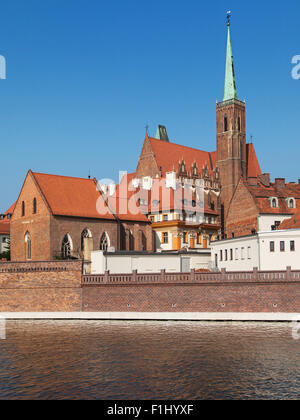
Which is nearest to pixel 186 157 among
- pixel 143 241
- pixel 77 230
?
pixel 143 241

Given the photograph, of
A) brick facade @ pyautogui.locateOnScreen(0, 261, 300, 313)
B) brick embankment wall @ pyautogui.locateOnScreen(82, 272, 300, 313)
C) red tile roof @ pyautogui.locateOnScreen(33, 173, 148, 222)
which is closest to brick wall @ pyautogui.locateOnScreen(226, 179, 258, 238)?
red tile roof @ pyautogui.locateOnScreen(33, 173, 148, 222)

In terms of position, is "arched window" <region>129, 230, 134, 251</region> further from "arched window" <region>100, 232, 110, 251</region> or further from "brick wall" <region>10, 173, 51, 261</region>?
"brick wall" <region>10, 173, 51, 261</region>

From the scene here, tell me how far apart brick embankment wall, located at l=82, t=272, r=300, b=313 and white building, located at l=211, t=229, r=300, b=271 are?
7446 millimetres

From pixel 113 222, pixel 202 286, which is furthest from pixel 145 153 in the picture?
pixel 202 286

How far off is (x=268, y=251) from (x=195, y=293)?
11.3 meters

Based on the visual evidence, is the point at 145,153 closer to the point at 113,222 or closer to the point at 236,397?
the point at 113,222

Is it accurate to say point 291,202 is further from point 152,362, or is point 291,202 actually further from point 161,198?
point 152,362

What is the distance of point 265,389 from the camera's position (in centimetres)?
2169

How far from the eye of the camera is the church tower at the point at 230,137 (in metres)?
88.1

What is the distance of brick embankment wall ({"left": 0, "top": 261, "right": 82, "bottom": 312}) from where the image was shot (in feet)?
163

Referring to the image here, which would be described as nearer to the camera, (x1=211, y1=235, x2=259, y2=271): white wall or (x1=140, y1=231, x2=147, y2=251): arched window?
(x1=211, y1=235, x2=259, y2=271): white wall

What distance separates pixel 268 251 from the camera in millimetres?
A: 53688

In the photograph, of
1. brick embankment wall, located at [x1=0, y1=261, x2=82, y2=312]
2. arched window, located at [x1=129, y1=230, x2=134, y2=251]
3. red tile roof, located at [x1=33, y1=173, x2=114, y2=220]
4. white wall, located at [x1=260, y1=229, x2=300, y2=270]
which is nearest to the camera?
brick embankment wall, located at [x1=0, y1=261, x2=82, y2=312]

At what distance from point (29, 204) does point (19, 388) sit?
4700cm
